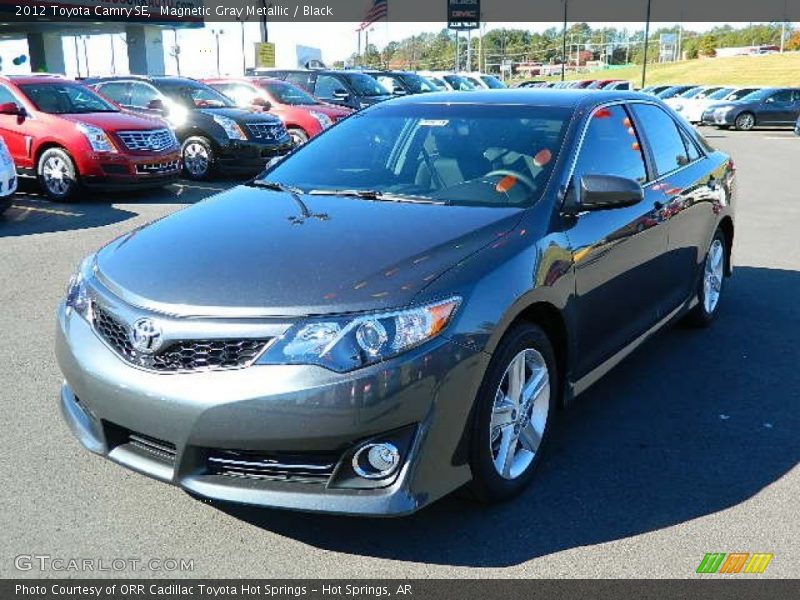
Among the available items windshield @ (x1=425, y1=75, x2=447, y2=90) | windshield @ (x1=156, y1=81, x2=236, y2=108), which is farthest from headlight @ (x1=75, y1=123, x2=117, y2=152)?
windshield @ (x1=425, y1=75, x2=447, y2=90)

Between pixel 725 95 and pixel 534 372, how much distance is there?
1241 inches

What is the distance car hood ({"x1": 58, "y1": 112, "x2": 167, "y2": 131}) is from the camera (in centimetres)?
1073

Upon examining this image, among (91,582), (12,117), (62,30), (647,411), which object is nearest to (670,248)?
(647,411)

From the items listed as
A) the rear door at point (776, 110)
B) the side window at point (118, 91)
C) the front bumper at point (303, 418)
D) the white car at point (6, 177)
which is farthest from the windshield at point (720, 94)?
the front bumper at point (303, 418)

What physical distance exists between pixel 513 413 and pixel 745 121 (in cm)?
2896

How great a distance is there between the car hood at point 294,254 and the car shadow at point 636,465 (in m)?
0.88

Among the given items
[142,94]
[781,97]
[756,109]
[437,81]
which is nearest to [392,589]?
[142,94]

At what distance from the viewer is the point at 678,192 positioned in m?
4.85

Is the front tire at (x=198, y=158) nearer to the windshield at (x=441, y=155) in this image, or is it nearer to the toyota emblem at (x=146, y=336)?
the windshield at (x=441, y=155)

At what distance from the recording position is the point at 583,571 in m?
2.92

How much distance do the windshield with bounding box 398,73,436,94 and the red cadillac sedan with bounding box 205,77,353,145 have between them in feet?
19.9

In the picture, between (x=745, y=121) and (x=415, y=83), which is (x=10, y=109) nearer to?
(x=415, y=83)

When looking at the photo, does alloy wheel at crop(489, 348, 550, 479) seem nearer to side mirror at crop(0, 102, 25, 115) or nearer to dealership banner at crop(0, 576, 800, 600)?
dealership banner at crop(0, 576, 800, 600)

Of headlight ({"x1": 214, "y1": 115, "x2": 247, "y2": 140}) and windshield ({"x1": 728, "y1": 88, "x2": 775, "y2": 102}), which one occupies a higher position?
headlight ({"x1": 214, "y1": 115, "x2": 247, "y2": 140})
